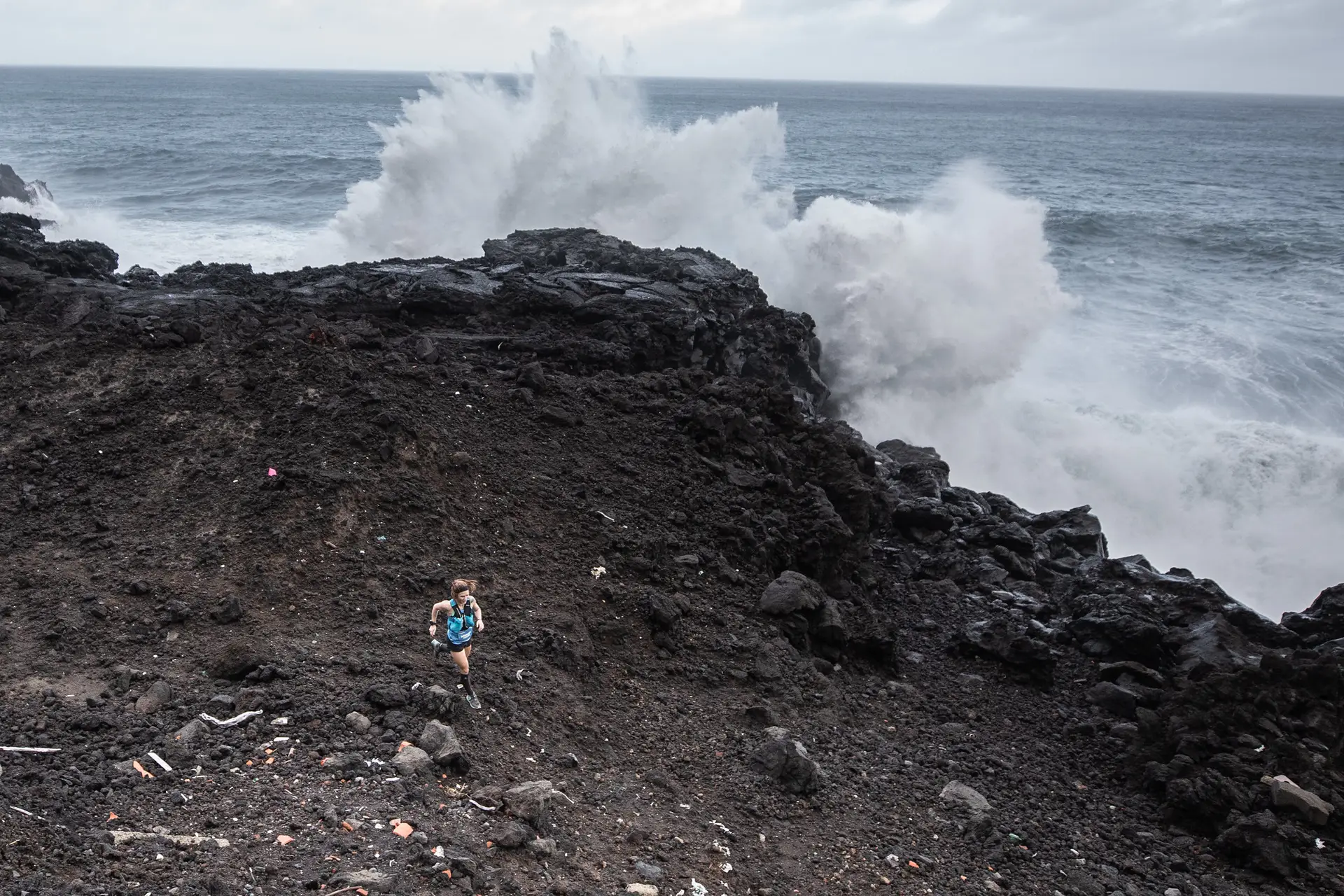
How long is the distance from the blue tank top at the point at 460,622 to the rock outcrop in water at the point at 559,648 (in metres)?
0.29

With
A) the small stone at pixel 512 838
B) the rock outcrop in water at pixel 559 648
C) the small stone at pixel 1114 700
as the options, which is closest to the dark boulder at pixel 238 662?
the rock outcrop in water at pixel 559 648

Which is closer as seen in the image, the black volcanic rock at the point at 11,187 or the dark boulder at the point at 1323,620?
the dark boulder at the point at 1323,620

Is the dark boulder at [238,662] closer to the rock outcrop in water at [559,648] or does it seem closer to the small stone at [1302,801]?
the rock outcrop in water at [559,648]

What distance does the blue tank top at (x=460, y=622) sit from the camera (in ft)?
19.1

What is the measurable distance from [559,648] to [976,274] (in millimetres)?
14420

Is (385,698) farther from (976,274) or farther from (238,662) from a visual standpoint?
(976,274)

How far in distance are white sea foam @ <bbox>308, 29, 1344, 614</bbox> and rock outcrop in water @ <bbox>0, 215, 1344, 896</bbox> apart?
4.18 meters

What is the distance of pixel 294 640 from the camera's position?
238 inches

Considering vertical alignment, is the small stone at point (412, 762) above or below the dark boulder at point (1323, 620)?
above

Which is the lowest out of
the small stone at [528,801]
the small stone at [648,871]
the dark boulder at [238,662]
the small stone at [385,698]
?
the small stone at [648,871]

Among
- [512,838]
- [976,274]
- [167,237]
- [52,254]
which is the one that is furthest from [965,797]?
[167,237]

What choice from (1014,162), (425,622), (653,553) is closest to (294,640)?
(425,622)

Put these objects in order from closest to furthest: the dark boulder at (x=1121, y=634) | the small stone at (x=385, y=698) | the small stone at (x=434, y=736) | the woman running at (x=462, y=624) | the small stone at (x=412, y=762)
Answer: the small stone at (x=412, y=762) → the small stone at (x=434, y=736) → the small stone at (x=385, y=698) → the woman running at (x=462, y=624) → the dark boulder at (x=1121, y=634)

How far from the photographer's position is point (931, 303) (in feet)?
59.0
